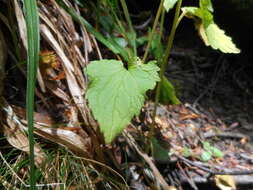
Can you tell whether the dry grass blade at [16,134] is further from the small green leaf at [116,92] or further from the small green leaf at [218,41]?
the small green leaf at [218,41]

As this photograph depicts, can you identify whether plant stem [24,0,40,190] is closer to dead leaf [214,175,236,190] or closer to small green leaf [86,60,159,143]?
small green leaf [86,60,159,143]

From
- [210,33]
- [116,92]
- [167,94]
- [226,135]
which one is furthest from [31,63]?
[226,135]

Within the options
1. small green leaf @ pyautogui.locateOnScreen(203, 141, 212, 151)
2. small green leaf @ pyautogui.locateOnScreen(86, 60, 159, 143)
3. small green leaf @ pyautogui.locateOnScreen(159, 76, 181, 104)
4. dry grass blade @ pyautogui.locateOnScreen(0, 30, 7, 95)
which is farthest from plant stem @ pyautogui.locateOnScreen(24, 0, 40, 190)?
small green leaf @ pyautogui.locateOnScreen(203, 141, 212, 151)

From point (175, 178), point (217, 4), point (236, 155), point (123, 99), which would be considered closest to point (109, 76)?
point (123, 99)

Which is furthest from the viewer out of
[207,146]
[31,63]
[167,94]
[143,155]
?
[207,146]

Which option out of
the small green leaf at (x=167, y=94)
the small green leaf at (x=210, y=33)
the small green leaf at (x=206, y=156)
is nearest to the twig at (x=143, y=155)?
the small green leaf at (x=167, y=94)

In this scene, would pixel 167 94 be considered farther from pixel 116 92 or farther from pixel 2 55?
pixel 2 55

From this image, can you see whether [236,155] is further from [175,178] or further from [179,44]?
[179,44]
